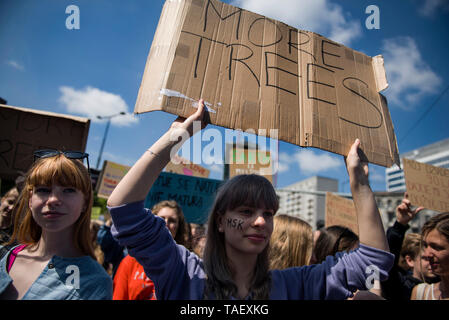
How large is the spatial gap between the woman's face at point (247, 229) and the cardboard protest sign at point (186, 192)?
314 cm

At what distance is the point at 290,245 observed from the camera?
2408mm

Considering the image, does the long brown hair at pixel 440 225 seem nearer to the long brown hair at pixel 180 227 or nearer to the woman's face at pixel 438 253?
the woman's face at pixel 438 253

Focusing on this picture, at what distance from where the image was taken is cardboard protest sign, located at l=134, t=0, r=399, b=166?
4.90ft

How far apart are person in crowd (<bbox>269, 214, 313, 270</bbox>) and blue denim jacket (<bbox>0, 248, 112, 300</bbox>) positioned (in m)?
1.36

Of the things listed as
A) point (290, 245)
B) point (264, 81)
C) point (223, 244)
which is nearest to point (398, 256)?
point (290, 245)

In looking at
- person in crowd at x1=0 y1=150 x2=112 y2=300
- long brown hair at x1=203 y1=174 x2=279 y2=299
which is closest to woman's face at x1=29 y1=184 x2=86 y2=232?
person in crowd at x1=0 y1=150 x2=112 y2=300

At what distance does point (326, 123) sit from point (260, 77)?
488 mm

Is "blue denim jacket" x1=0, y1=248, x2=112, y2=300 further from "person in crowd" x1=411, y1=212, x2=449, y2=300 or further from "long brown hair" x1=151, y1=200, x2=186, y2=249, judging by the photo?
"person in crowd" x1=411, y1=212, x2=449, y2=300

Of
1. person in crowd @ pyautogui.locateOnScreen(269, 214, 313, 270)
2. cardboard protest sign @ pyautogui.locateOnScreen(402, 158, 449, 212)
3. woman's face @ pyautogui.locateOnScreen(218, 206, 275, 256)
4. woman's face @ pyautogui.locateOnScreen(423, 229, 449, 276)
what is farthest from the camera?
cardboard protest sign @ pyautogui.locateOnScreen(402, 158, 449, 212)

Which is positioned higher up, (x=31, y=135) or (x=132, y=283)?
(x=31, y=135)

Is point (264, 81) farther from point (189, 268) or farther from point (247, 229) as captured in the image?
point (189, 268)

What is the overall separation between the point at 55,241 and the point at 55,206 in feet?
0.73

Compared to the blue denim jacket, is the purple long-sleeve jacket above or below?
above

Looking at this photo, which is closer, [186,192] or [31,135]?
[31,135]
